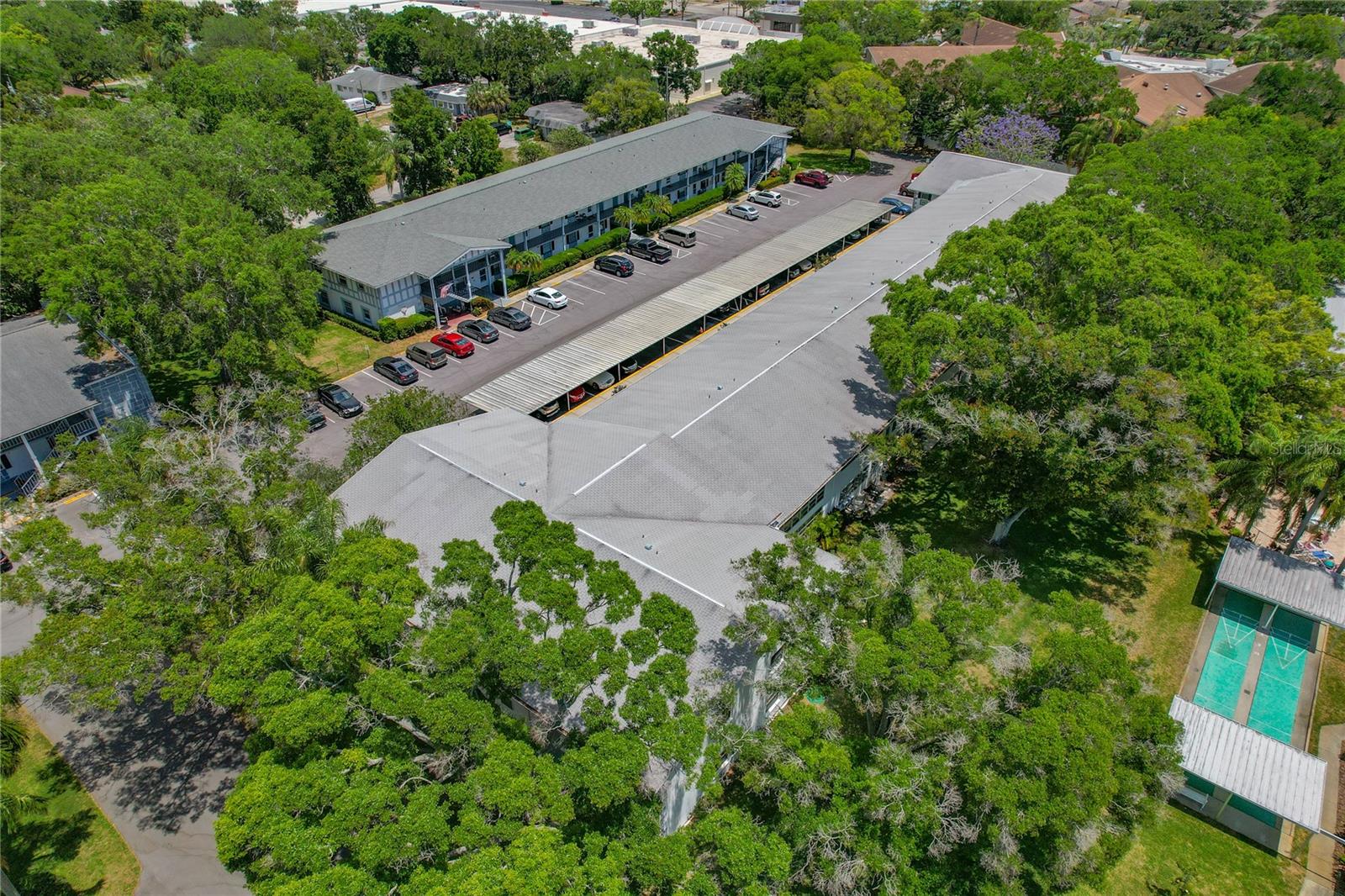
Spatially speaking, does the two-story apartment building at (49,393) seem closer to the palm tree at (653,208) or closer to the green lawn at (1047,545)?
the palm tree at (653,208)

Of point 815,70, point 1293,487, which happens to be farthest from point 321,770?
point 815,70

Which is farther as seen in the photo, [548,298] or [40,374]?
[548,298]

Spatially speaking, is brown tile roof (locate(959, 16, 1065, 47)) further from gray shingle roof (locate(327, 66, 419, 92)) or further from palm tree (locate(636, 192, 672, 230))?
gray shingle roof (locate(327, 66, 419, 92))

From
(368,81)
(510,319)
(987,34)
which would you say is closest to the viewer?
(510,319)

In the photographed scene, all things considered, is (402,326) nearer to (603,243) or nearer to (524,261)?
(524,261)

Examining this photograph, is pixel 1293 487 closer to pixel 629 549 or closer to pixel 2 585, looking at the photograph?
pixel 629 549

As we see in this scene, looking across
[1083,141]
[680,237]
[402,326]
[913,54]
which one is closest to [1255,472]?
[680,237]

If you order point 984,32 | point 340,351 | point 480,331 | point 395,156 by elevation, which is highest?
point 984,32

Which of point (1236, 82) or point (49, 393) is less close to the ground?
point (1236, 82)
